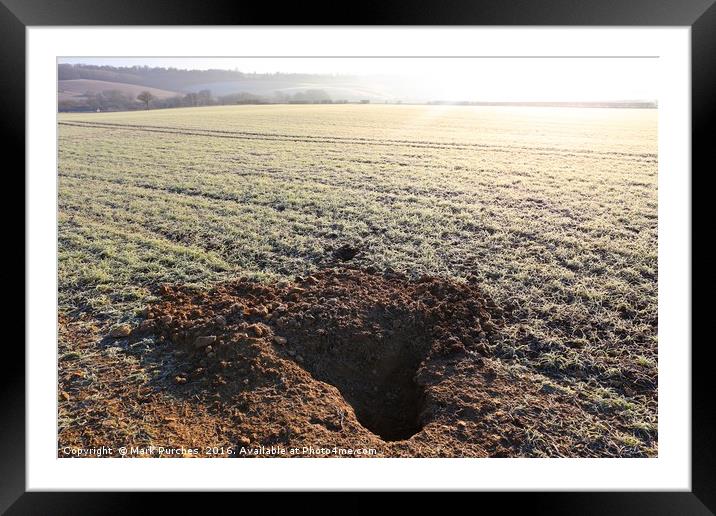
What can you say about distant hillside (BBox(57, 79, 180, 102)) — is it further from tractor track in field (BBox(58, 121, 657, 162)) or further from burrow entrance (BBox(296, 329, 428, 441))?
burrow entrance (BBox(296, 329, 428, 441))

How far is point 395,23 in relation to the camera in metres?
2.62

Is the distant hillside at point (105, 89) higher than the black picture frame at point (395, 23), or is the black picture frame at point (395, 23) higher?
the distant hillside at point (105, 89)

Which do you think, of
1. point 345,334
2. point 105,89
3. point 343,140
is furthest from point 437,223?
point 105,89

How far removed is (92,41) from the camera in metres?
3.18

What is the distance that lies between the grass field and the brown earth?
28cm

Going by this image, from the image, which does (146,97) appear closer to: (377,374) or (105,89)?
(105,89)

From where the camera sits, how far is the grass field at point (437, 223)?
366cm

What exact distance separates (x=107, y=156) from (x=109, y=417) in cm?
758

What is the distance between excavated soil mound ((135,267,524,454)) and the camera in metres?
3.04

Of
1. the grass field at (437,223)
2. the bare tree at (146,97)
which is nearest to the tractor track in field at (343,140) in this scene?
the grass field at (437,223)

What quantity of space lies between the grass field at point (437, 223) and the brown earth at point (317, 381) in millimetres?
281

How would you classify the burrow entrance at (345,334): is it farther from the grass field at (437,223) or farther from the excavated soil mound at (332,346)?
the grass field at (437,223)

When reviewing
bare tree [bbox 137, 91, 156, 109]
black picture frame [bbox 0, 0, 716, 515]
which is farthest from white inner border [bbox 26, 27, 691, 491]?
bare tree [bbox 137, 91, 156, 109]

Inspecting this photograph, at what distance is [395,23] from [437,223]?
9.81ft
